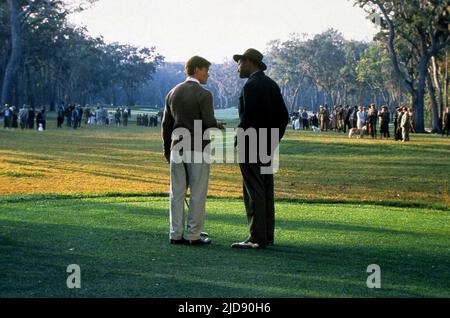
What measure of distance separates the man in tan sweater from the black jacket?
36 centimetres

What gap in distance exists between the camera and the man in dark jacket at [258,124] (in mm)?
8438

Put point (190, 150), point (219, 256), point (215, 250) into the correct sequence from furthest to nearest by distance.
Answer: point (190, 150) < point (215, 250) < point (219, 256)

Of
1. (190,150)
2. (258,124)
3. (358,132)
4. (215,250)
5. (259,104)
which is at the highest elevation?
(259,104)

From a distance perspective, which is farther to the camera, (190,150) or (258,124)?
(190,150)

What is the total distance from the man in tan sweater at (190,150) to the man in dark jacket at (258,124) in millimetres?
417

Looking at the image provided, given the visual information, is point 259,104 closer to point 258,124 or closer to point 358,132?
point 258,124

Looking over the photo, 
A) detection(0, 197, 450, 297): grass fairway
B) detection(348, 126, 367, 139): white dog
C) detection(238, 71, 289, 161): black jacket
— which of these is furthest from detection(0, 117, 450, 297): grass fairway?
detection(348, 126, 367, 139): white dog

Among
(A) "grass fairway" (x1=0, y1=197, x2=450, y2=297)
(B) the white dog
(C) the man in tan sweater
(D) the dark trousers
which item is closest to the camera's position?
(A) "grass fairway" (x1=0, y1=197, x2=450, y2=297)

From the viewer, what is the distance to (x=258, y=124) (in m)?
8.49

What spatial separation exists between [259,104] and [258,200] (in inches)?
42.0

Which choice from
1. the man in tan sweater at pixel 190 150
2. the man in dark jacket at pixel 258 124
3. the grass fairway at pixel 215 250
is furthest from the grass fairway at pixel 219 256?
the man in dark jacket at pixel 258 124

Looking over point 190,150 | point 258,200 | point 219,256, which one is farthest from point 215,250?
point 190,150

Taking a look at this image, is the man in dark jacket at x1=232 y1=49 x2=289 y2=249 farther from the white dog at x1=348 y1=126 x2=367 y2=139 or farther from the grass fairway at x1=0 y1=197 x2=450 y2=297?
the white dog at x1=348 y1=126 x2=367 y2=139

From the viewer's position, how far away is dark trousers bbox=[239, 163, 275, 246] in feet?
27.6
